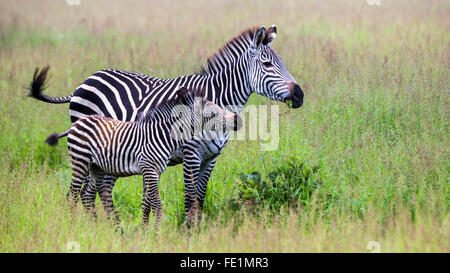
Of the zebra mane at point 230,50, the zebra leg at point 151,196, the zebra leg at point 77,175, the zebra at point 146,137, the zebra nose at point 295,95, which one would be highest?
the zebra mane at point 230,50

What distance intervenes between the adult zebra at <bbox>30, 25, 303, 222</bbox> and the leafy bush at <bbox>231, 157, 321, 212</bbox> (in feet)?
1.87

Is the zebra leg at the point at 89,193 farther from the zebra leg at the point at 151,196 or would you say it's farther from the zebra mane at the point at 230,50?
the zebra mane at the point at 230,50

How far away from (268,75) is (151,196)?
83.6 inches

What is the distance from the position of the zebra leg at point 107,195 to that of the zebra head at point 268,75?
2.27 m

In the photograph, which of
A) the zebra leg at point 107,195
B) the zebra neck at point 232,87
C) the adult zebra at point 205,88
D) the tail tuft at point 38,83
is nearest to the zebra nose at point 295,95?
the adult zebra at point 205,88

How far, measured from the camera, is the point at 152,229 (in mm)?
6508

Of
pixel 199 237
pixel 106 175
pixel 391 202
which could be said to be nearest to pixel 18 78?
pixel 106 175

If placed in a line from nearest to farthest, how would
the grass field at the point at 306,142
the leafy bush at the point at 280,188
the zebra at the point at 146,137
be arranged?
the grass field at the point at 306,142 → the zebra at the point at 146,137 → the leafy bush at the point at 280,188

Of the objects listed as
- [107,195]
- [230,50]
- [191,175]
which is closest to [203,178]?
[191,175]

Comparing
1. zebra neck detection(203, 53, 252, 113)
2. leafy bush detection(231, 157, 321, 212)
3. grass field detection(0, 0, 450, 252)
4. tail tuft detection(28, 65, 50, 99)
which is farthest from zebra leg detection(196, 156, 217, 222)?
tail tuft detection(28, 65, 50, 99)

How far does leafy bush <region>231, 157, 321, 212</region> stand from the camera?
7.06m

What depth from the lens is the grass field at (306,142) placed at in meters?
6.24

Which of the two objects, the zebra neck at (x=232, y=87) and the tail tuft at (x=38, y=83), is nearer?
the zebra neck at (x=232, y=87)

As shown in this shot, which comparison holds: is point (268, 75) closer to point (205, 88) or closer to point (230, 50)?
point (230, 50)
